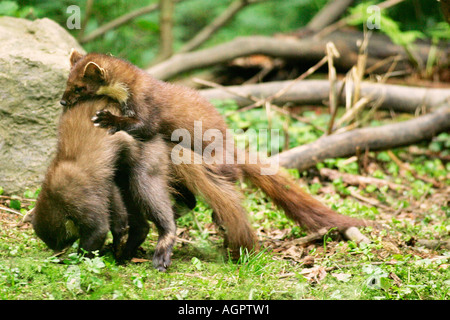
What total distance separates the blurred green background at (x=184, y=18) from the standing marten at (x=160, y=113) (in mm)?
3718

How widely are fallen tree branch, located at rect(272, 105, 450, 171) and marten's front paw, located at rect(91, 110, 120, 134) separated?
10.2 ft

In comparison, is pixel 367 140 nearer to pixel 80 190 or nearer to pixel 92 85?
pixel 92 85

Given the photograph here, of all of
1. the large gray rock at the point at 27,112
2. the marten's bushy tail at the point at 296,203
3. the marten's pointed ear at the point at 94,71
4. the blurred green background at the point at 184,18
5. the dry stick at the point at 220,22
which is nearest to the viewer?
the marten's pointed ear at the point at 94,71

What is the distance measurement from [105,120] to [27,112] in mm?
1753

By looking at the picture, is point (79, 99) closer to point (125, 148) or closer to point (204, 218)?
point (125, 148)

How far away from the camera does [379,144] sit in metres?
8.41

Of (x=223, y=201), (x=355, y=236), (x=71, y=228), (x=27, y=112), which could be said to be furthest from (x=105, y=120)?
(x=355, y=236)

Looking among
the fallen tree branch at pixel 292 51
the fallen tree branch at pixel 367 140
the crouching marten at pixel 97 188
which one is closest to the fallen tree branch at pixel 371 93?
the fallen tree branch at pixel 367 140

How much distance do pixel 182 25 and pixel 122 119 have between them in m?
13.0

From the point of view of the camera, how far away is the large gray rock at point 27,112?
5.88 metres

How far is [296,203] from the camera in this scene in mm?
5652

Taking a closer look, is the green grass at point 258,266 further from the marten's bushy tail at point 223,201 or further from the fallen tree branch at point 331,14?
the fallen tree branch at point 331,14

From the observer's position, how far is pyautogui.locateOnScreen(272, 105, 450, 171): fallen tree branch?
25.1ft

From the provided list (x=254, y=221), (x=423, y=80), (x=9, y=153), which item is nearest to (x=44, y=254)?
(x=9, y=153)
